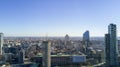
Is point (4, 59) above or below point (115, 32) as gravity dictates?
below

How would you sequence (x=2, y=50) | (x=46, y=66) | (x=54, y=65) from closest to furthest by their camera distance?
(x=46, y=66)
(x=54, y=65)
(x=2, y=50)

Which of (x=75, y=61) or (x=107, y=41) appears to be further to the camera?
(x=75, y=61)

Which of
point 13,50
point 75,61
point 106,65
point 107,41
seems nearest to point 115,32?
point 107,41

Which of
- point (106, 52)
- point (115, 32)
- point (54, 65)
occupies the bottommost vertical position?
point (54, 65)

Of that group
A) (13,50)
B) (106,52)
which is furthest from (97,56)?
(13,50)

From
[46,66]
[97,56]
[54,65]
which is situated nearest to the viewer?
[46,66]

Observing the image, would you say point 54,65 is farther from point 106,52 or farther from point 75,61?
point 106,52

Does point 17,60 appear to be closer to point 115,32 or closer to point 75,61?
point 75,61
